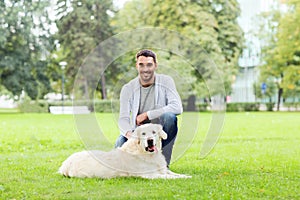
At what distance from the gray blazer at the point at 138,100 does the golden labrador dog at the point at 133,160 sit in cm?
49

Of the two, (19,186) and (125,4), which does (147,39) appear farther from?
(125,4)

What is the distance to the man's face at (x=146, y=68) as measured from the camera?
20.5 ft

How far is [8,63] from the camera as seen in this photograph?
3575 centimetres

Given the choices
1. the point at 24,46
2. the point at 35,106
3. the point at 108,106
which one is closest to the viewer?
the point at 108,106

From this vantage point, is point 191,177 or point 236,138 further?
point 236,138

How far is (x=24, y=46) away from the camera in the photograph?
121 ft

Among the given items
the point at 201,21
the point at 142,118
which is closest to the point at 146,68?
the point at 142,118

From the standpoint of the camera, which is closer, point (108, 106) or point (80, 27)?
point (108, 106)

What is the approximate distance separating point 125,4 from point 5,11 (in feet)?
29.4

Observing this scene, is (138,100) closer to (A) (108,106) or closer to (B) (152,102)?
(B) (152,102)

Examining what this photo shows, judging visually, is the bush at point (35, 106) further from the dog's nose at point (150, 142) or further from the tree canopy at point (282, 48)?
the dog's nose at point (150, 142)

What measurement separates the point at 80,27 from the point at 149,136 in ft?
113

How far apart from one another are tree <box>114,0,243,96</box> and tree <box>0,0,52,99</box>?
5996mm

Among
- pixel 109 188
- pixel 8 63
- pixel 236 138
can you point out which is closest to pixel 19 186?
pixel 109 188
